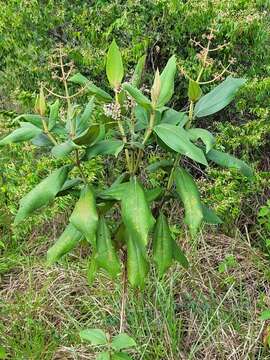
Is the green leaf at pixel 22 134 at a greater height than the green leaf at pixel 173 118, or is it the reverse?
the green leaf at pixel 22 134

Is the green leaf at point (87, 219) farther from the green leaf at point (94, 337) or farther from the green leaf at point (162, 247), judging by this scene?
the green leaf at point (94, 337)

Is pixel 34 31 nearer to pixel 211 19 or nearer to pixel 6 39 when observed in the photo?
pixel 6 39

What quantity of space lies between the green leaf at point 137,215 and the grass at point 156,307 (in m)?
1.12

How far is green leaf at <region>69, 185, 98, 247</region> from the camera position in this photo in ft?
6.70

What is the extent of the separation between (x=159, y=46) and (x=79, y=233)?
2.24 meters

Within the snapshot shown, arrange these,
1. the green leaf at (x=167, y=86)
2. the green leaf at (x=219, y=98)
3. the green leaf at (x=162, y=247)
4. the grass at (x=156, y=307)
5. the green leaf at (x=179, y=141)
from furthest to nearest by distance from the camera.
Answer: the grass at (x=156, y=307)
the green leaf at (x=162, y=247)
the green leaf at (x=219, y=98)
the green leaf at (x=167, y=86)
the green leaf at (x=179, y=141)

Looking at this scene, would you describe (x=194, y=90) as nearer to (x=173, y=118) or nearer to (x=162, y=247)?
(x=173, y=118)

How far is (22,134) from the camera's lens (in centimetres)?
210

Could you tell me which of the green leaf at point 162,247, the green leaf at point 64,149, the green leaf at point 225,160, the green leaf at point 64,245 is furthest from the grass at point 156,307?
the green leaf at point 64,149

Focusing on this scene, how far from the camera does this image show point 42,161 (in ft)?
12.5

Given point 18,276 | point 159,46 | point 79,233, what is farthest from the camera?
point 159,46

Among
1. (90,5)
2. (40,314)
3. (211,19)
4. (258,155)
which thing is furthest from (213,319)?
(90,5)

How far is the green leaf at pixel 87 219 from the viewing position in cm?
204

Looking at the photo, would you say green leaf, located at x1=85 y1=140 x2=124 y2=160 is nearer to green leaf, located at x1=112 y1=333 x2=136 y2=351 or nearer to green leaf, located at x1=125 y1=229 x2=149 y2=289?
green leaf, located at x1=125 y1=229 x2=149 y2=289
